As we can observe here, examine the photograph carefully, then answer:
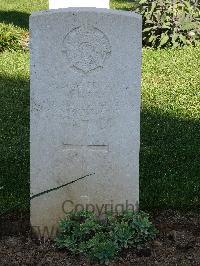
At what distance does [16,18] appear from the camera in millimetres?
12914

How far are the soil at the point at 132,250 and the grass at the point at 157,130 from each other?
25 cm

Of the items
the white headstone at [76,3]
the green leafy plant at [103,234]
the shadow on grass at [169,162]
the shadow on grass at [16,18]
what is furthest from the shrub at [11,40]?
the green leafy plant at [103,234]

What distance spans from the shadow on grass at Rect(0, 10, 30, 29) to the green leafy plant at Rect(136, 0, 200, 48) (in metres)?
2.79

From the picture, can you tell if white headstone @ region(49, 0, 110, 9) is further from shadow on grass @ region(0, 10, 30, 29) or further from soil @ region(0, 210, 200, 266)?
shadow on grass @ region(0, 10, 30, 29)

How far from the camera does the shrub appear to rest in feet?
31.6

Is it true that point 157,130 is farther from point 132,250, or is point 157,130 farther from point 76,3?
point 132,250

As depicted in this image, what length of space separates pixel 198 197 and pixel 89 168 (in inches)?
43.0

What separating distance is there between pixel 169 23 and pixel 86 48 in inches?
233

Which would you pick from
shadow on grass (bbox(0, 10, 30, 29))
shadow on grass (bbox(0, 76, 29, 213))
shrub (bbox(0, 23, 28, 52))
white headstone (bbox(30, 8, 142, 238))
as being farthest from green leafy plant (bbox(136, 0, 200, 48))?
white headstone (bbox(30, 8, 142, 238))

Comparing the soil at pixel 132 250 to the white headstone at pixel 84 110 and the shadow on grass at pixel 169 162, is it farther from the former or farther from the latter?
the shadow on grass at pixel 169 162

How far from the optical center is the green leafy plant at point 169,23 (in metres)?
9.48

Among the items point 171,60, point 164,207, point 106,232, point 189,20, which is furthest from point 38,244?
point 189,20

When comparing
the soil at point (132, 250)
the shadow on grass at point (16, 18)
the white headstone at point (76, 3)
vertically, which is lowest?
the soil at point (132, 250)

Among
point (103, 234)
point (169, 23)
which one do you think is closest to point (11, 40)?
point (169, 23)
